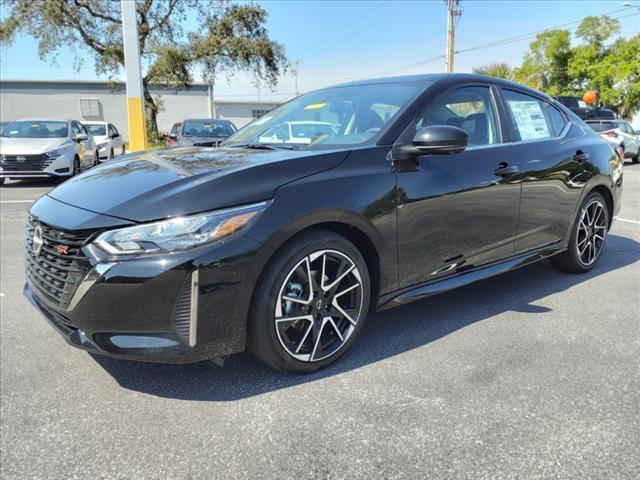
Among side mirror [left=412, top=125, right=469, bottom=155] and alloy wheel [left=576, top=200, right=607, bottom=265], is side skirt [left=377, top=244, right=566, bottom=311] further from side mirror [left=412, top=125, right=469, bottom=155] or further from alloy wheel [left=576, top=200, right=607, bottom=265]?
side mirror [left=412, top=125, right=469, bottom=155]

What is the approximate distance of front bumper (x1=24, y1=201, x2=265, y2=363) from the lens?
85.8 inches

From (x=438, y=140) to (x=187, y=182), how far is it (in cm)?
134

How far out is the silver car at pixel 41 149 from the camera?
1091cm

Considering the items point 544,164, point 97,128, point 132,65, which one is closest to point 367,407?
point 544,164

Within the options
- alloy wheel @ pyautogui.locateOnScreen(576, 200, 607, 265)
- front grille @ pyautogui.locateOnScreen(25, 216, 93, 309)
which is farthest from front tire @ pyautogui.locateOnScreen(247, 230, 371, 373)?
alloy wheel @ pyautogui.locateOnScreen(576, 200, 607, 265)

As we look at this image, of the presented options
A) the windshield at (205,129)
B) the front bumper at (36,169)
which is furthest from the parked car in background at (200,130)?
the front bumper at (36,169)

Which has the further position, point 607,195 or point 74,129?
point 74,129

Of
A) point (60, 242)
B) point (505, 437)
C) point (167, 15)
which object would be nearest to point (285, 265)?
point (60, 242)

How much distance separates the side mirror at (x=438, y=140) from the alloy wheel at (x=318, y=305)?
2.49 ft

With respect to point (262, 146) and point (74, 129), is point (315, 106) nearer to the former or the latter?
point (262, 146)

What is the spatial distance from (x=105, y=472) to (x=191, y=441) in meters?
0.34

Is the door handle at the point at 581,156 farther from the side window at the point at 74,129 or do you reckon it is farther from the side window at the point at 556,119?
the side window at the point at 74,129

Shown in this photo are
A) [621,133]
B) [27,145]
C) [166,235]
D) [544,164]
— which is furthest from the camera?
[621,133]

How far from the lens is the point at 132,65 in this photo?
11.9 m
